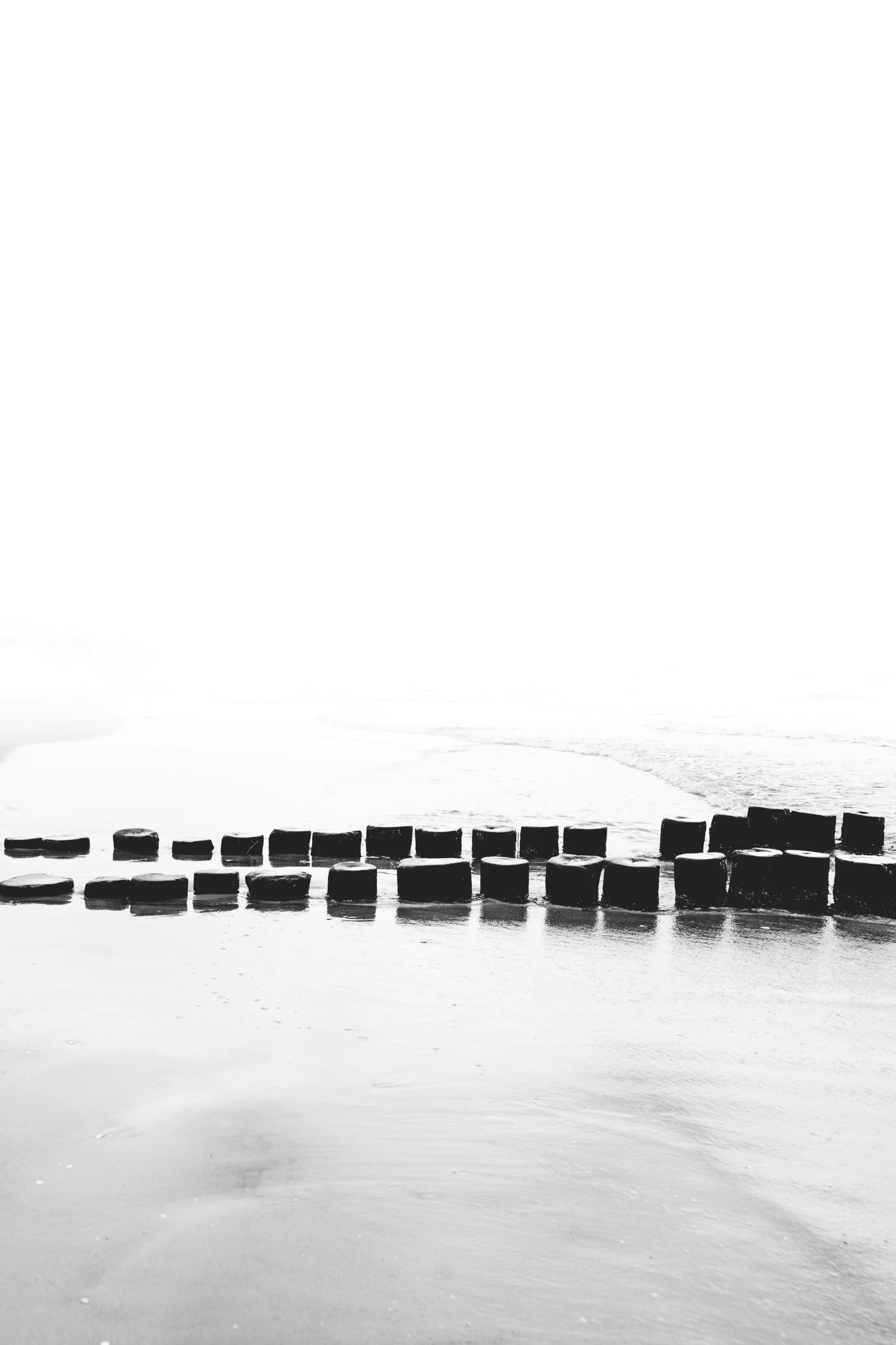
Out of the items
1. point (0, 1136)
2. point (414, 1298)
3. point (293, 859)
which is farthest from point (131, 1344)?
point (293, 859)

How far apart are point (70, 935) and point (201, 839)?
2382 mm

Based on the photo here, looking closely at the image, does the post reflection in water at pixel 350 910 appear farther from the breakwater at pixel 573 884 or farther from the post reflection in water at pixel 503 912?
the post reflection in water at pixel 503 912

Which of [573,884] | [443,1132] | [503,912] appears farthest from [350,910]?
[443,1132]

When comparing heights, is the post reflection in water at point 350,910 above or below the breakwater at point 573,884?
below

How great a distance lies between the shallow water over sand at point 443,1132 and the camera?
2.08 metres

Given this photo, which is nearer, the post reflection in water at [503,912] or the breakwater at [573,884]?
the post reflection in water at [503,912]

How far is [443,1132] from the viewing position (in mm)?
2844

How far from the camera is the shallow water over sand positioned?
6.81 ft

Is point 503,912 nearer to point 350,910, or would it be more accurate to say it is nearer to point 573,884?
point 573,884

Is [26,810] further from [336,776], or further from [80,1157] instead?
[80,1157]

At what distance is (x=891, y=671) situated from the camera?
55.6 meters

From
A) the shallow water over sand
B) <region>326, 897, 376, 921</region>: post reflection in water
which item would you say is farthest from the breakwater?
the shallow water over sand

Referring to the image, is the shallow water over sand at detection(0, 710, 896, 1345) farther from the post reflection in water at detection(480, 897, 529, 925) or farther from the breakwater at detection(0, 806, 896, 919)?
the breakwater at detection(0, 806, 896, 919)

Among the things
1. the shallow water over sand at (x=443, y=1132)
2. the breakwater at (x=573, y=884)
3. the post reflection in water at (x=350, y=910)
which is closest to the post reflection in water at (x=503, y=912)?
the breakwater at (x=573, y=884)
